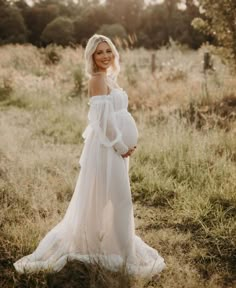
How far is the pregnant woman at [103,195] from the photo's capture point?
10.2ft

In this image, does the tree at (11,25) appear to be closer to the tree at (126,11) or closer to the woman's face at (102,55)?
the tree at (126,11)

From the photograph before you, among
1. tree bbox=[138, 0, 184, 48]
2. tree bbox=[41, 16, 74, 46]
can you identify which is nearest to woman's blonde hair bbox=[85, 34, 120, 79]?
tree bbox=[41, 16, 74, 46]

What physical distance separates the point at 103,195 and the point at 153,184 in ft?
6.43

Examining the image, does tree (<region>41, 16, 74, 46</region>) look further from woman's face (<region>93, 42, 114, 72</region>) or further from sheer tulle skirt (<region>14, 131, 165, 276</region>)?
sheer tulle skirt (<region>14, 131, 165, 276</region>)

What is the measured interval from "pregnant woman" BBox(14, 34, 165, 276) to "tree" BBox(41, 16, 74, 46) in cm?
2290

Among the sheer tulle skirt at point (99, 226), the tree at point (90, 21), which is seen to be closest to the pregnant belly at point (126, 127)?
the sheer tulle skirt at point (99, 226)

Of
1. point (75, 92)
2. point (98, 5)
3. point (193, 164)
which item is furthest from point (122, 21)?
point (193, 164)

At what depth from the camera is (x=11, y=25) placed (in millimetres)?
26219

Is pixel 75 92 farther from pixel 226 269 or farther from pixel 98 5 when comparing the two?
pixel 98 5

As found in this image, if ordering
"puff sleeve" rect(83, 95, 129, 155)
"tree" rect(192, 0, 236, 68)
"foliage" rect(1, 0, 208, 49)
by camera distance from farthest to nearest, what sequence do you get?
1. "foliage" rect(1, 0, 208, 49)
2. "tree" rect(192, 0, 236, 68)
3. "puff sleeve" rect(83, 95, 129, 155)

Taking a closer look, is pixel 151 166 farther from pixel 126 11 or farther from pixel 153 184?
pixel 126 11

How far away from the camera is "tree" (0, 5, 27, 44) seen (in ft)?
85.4

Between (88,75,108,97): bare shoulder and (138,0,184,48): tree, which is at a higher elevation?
(138,0,184,48): tree

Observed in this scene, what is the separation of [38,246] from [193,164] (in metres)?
2.65
